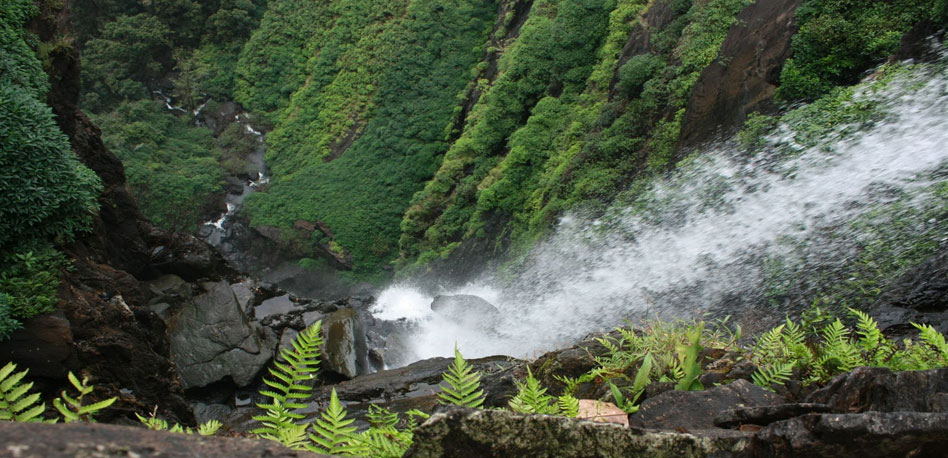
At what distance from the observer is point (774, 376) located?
3709mm

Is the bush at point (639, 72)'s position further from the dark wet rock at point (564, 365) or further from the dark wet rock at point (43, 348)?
the dark wet rock at point (43, 348)

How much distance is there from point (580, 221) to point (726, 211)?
4.21m

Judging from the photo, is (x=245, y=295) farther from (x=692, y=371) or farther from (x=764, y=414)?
(x=764, y=414)

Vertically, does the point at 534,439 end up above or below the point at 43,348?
below

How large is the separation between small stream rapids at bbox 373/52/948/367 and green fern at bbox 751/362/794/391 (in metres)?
2.36

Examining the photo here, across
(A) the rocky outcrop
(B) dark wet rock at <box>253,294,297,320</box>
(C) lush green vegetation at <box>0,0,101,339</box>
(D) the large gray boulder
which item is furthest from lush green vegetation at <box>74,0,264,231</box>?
(A) the rocky outcrop

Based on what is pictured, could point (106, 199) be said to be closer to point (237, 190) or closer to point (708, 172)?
point (708, 172)

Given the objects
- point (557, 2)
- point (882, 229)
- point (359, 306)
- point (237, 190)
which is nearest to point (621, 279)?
point (882, 229)

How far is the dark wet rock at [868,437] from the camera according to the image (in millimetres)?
2061

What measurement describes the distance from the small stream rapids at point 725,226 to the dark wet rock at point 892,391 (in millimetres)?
3110

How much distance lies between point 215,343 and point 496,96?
13.4 meters

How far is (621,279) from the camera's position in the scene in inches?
459

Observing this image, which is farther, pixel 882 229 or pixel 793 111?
pixel 793 111

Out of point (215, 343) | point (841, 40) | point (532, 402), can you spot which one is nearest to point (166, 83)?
point (215, 343)
